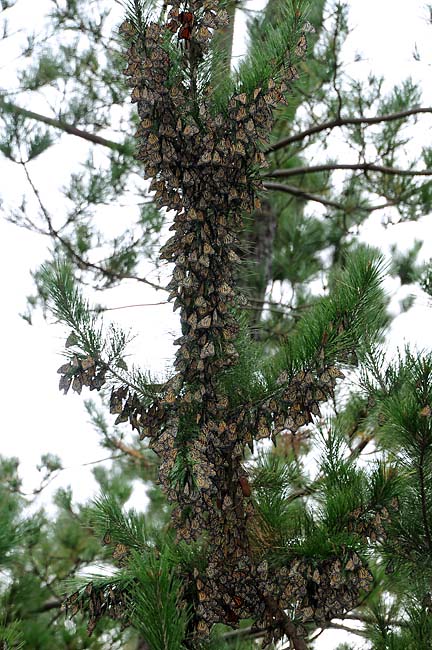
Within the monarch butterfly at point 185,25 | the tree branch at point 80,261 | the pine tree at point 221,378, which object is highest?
the tree branch at point 80,261

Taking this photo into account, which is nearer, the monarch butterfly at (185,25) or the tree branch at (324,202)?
the monarch butterfly at (185,25)

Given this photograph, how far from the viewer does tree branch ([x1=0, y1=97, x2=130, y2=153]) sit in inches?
102

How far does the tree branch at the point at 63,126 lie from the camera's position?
2.60 metres

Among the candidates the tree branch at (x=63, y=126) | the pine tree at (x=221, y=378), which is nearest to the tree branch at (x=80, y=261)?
the tree branch at (x=63, y=126)

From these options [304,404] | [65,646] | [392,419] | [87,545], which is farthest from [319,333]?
[87,545]

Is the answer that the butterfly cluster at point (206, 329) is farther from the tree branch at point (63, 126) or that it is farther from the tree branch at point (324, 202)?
the tree branch at point (324, 202)

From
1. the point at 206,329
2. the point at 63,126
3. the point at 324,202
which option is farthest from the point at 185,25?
the point at 324,202

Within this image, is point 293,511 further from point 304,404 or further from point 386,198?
point 386,198

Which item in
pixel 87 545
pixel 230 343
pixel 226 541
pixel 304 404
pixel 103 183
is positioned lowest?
pixel 226 541

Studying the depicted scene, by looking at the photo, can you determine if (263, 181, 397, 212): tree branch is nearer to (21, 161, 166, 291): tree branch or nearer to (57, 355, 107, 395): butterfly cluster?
(21, 161, 166, 291): tree branch

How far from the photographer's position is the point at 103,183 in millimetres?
2799

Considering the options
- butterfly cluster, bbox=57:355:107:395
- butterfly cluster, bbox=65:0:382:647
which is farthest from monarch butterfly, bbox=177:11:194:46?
butterfly cluster, bbox=57:355:107:395

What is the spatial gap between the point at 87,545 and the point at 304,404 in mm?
2647

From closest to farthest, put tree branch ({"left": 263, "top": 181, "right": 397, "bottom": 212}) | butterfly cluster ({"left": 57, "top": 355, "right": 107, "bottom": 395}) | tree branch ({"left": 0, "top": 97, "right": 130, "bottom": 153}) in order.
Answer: butterfly cluster ({"left": 57, "top": 355, "right": 107, "bottom": 395}) → tree branch ({"left": 0, "top": 97, "right": 130, "bottom": 153}) → tree branch ({"left": 263, "top": 181, "right": 397, "bottom": 212})
